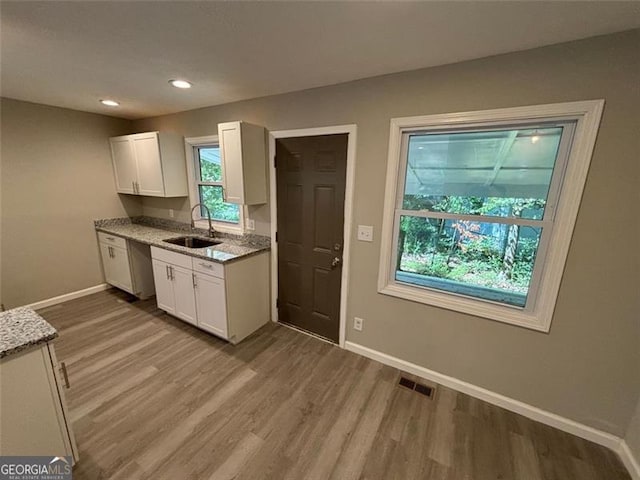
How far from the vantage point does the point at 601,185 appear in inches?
57.0

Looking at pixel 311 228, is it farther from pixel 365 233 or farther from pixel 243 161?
pixel 243 161

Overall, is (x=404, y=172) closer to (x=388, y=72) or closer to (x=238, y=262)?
(x=388, y=72)

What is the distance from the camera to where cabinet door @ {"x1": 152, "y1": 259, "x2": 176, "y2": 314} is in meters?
2.81

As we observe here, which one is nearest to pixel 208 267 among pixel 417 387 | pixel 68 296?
pixel 417 387

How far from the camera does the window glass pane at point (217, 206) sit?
318 cm

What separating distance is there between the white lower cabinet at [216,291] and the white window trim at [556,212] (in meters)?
1.31

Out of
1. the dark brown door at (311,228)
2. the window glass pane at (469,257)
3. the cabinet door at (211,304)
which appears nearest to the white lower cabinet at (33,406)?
the cabinet door at (211,304)

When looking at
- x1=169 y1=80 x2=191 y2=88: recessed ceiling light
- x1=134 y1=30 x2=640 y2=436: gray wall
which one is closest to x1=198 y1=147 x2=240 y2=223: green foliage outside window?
x1=169 y1=80 x2=191 y2=88: recessed ceiling light

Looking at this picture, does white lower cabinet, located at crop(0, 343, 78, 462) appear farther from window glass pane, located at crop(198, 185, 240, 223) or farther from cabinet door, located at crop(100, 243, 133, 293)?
cabinet door, located at crop(100, 243, 133, 293)

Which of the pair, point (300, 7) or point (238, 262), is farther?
point (238, 262)

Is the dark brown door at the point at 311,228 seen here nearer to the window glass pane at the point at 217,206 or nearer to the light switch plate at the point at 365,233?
the light switch plate at the point at 365,233

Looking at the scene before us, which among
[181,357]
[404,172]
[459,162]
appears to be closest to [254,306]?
[181,357]

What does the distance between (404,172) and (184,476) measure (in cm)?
241

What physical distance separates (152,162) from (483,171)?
3.60m
